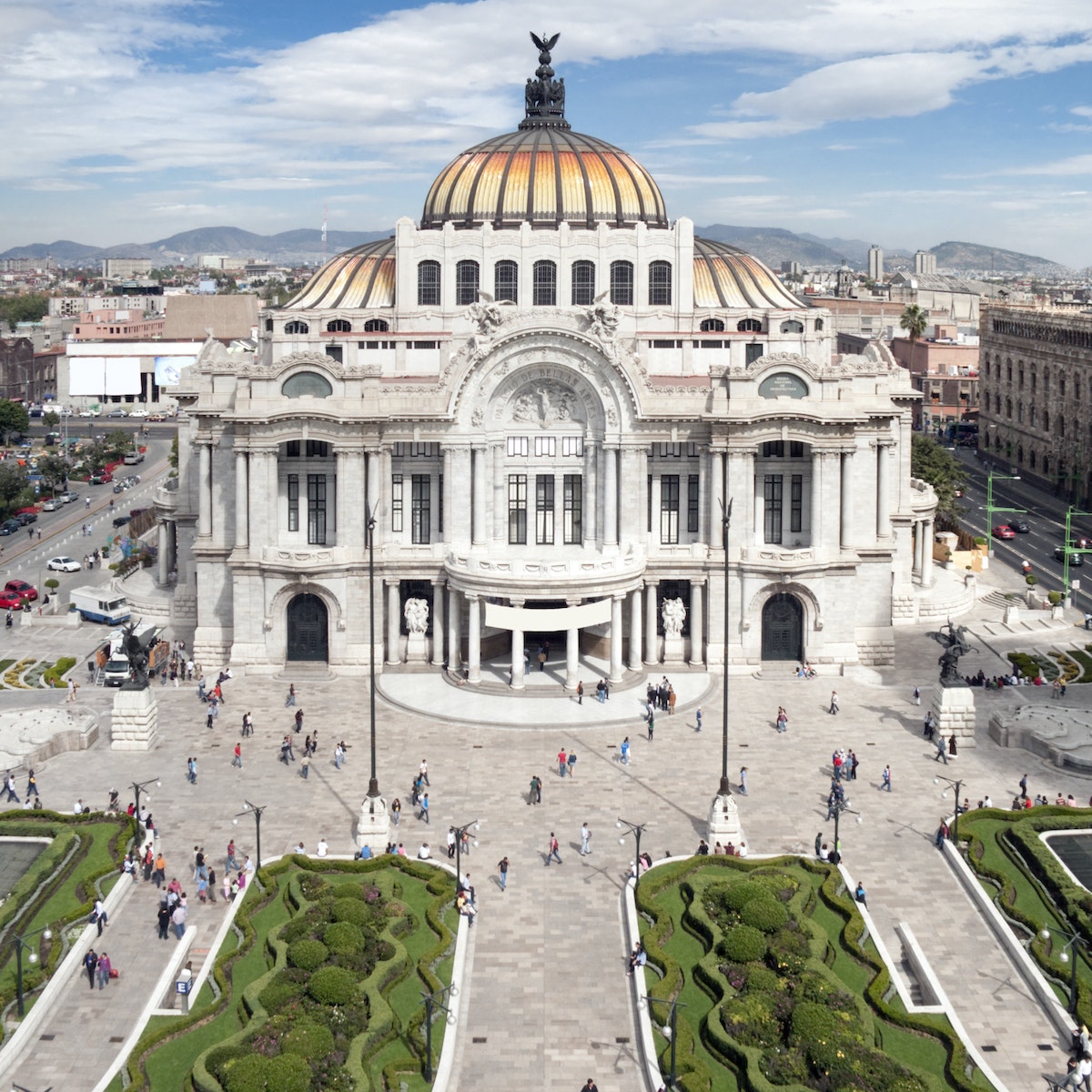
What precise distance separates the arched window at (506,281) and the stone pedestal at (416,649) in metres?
24.6

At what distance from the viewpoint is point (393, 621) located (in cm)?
8550

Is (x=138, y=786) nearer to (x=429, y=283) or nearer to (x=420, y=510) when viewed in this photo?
(x=420, y=510)

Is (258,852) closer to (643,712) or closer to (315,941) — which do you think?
(315,941)

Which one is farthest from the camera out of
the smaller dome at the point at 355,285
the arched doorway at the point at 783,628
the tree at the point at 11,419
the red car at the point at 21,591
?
the tree at the point at 11,419

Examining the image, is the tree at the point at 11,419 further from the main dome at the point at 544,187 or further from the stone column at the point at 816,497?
the stone column at the point at 816,497

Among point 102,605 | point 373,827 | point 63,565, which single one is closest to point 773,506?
point 373,827

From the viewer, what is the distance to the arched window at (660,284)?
98250mm

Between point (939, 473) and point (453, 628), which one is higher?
point (939, 473)

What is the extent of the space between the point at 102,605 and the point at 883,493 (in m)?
50.7

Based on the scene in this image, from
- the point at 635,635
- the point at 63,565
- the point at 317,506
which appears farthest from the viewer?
the point at 63,565

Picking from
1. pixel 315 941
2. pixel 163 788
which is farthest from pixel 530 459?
pixel 315 941

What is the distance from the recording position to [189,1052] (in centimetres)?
4338

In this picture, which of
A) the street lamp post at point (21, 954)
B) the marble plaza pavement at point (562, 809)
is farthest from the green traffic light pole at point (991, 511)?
the street lamp post at point (21, 954)

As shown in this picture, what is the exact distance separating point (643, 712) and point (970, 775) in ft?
56.5
